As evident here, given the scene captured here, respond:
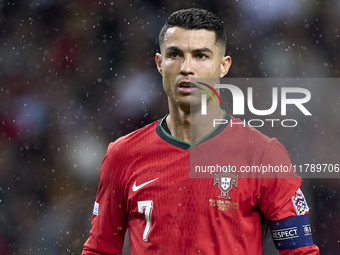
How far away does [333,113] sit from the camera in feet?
13.4

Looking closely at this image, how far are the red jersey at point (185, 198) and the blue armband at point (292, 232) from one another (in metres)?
0.02

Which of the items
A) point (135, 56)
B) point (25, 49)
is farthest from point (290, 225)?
point (25, 49)

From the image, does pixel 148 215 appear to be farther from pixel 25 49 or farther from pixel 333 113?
pixel 25 49

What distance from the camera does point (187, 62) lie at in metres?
1.80

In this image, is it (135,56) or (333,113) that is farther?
(135,56)

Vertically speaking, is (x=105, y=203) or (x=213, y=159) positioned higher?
(x=213, y=159)

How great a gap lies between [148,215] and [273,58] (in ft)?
9.56

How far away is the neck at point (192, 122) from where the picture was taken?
189 cm

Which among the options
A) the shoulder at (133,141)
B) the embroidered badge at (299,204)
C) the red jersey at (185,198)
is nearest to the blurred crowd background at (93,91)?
the shoulder at (133,141)

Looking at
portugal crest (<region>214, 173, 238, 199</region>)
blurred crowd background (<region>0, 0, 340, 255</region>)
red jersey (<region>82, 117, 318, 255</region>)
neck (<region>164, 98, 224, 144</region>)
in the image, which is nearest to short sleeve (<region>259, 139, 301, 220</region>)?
red jersey (<region>82, 117, 318, 255</region>)

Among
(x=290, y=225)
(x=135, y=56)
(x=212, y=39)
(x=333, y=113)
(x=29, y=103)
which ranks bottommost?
(x=290, y=225)

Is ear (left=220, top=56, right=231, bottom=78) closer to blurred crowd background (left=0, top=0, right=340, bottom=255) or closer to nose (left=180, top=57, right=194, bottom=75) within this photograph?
nose (left=180, top=57, right=194, bottom=75)

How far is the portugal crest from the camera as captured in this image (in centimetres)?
177

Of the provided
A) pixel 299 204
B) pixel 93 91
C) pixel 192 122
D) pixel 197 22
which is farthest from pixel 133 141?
pixel 93 91
